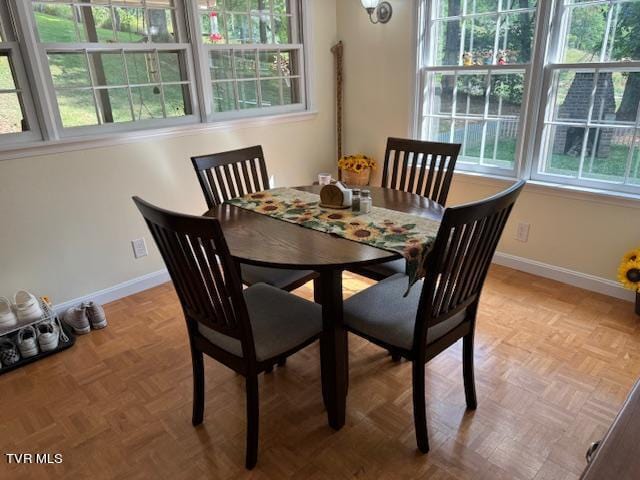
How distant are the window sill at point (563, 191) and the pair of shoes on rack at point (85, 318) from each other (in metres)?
2.44

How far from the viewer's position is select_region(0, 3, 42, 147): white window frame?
2170 millimetres

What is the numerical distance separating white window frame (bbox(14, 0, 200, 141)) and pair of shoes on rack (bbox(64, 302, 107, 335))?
0.92 metres

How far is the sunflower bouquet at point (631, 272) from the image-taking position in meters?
2.39

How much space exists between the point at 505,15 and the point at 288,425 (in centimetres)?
264

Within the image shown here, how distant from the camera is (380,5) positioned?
3.24m

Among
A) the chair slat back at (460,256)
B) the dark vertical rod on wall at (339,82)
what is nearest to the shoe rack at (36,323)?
the chair slat back at (460,256)

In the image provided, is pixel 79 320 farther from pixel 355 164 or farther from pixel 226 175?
pixel 355 164

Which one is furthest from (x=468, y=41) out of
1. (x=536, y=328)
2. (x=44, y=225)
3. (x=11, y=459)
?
(x=11, y=459)

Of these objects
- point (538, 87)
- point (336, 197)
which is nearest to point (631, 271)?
point (538, 87)

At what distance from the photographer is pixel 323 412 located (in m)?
1.85

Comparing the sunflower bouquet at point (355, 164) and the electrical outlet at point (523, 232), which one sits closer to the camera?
the electrical outlet at point (523, 232)

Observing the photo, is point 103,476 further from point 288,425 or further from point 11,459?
point 288,425

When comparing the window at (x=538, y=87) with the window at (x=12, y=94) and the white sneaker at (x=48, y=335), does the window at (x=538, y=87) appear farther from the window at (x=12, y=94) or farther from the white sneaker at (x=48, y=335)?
the white sneaker at (x=48, y=335)

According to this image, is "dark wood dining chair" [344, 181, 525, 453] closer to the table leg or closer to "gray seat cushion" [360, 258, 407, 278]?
the table leg
